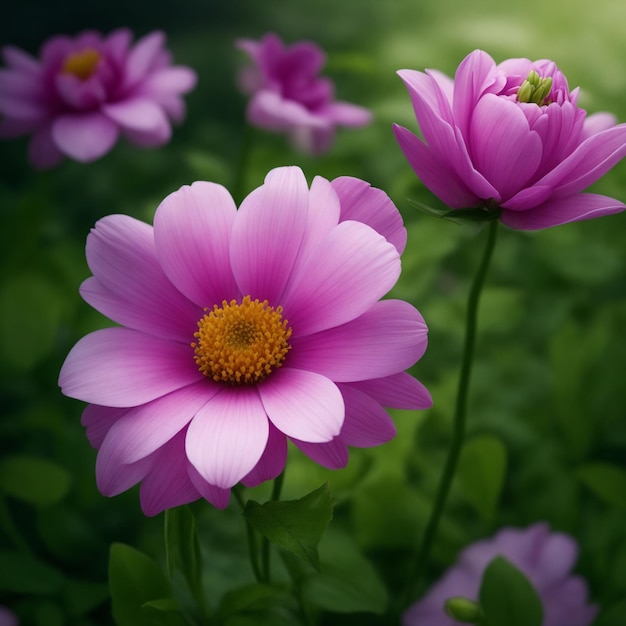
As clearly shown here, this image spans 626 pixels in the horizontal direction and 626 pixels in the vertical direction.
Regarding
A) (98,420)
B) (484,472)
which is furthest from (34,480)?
(484,472)

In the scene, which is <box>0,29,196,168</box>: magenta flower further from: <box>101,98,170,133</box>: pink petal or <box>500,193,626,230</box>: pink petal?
<box>500,193,626,230</box>: pink petal

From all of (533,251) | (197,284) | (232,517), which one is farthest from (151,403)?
(533,251)

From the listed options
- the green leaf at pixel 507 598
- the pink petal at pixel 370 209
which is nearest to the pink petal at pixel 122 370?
the pink petal at pixel 370 209

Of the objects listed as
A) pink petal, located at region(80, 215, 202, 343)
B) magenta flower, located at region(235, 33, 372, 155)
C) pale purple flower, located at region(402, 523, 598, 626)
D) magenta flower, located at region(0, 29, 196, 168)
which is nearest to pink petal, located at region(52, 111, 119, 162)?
magenta flower, located at region(0, 29, 196, 168)

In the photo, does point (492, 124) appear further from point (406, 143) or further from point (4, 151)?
point (4, 151)

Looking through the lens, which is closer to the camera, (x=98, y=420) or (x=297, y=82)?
(x=98, y=420)

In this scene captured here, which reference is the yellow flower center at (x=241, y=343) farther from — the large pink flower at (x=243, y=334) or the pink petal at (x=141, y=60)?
the pink petal at (x=141, y=60)

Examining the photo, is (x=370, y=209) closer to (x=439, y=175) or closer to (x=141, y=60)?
(x=439, y=175)
